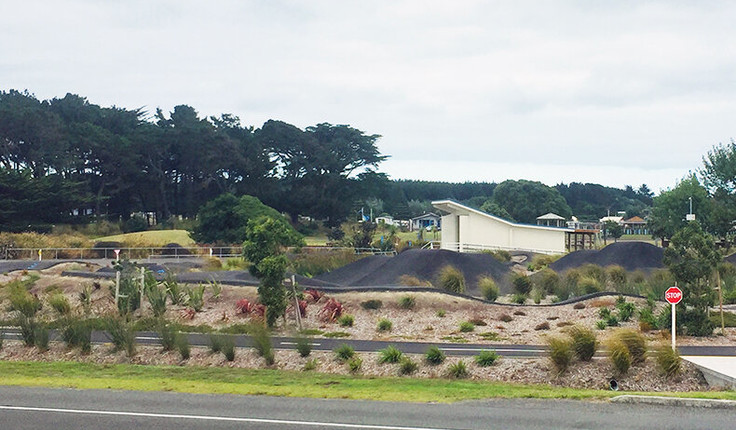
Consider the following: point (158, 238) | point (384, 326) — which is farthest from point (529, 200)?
point (384, 326)

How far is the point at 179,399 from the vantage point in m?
12.5

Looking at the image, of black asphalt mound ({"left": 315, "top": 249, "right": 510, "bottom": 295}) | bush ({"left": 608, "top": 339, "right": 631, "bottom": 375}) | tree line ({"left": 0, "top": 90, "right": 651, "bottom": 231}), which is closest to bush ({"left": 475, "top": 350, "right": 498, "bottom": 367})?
bush ({"left": 608, "top": 339, "right": 631, "bottom": 375})

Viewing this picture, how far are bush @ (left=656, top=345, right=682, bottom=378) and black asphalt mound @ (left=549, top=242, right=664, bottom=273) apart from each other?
2647cm

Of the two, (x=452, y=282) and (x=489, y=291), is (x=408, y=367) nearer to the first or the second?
(x=489, y=291)

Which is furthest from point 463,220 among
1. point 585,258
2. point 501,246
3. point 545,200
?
point 545,200

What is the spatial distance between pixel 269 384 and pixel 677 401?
702cm

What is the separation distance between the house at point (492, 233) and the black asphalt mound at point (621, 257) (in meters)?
13.7

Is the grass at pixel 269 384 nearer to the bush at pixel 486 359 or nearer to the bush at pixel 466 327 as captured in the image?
the bush at pixel 486 359

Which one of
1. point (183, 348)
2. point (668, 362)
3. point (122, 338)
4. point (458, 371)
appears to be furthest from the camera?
point (122, 338)

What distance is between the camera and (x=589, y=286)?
31.2 m

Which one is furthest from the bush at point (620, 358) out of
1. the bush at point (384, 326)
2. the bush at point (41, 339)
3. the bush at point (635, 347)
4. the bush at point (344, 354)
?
the bush at point (41, 339)

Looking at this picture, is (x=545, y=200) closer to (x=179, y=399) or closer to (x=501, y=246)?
(x=501, y=246)

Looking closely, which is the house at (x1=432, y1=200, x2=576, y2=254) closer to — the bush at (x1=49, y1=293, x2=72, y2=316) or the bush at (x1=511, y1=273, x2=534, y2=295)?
the bush at (x1=511, y1=273, x2=534, y2=295)

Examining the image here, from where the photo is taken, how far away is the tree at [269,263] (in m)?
24.6
